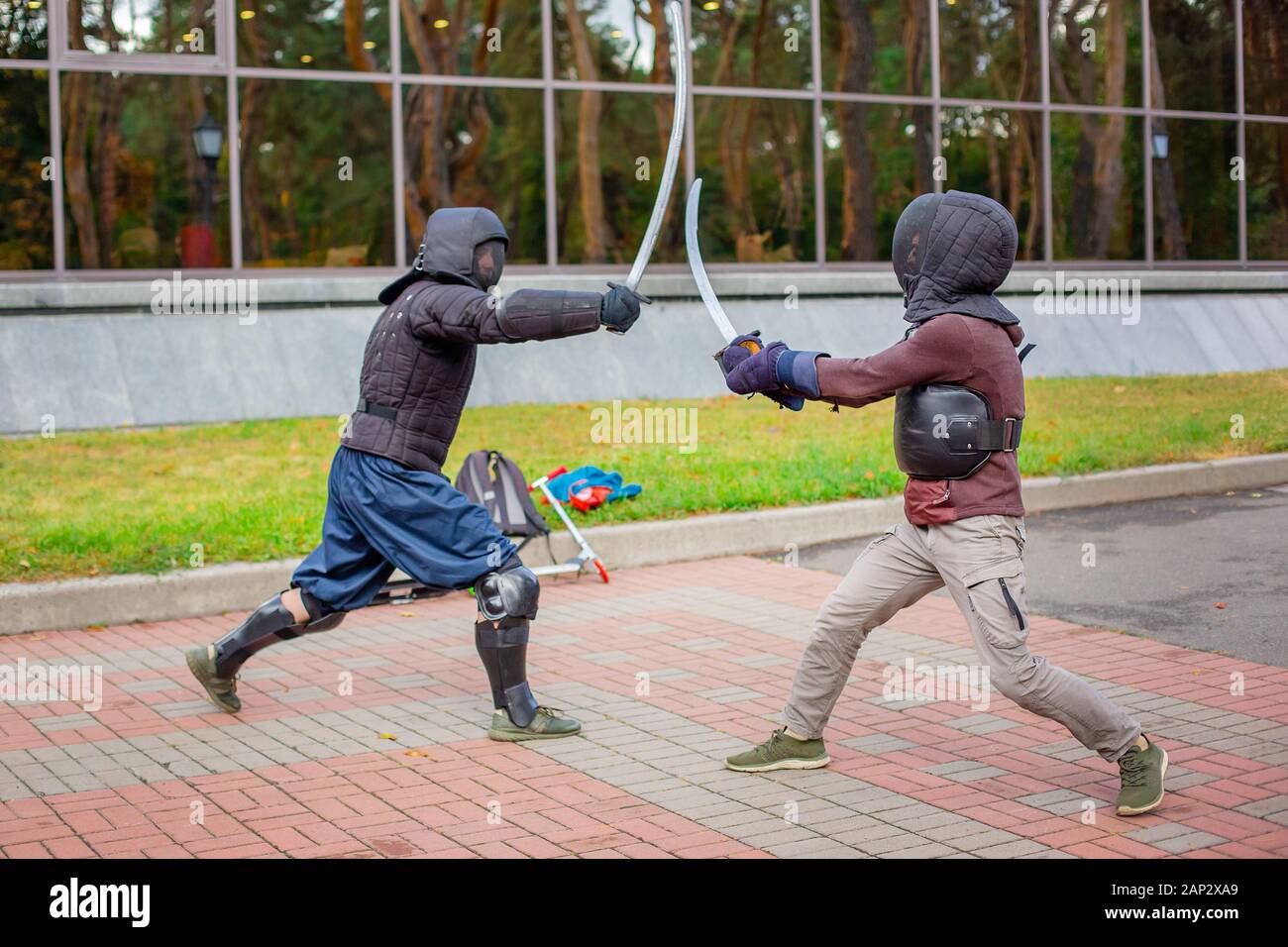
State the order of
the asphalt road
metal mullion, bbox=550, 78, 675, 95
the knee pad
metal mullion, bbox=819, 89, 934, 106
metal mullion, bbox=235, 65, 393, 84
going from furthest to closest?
1. metal mullion, bbox=819, 89, 934, 106
2. metal mullion, bbox=550, 78, 675, 95
3. metal mullion, bbox=235, 65, 393, 84
4. the asphalt road
5. the knee pad

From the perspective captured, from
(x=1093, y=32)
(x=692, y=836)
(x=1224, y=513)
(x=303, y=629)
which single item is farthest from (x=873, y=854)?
(x=1093, y=32)

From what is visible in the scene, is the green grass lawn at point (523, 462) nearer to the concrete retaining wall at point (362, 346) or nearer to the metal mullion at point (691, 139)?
the concrete retaining wall at point (362, 346)

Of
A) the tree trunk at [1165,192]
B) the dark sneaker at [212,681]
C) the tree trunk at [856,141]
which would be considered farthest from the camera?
the tree trunk at [1165,192]

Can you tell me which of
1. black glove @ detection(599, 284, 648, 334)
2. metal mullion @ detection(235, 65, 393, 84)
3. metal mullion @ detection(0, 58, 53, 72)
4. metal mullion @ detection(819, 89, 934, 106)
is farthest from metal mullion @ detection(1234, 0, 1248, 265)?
black glove @ detection(599, 284, 648, 334)

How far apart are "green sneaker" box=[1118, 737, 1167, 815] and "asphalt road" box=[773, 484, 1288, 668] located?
2.12 meters

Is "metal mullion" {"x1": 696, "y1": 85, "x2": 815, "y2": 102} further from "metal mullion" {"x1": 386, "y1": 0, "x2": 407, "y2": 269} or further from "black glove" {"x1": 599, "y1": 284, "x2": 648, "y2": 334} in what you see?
"black glove" {"x1": 599, "y1": 284, "x2": 648, "y2": 334}

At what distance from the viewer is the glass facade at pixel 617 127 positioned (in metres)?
15.0

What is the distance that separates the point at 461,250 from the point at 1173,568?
480cm

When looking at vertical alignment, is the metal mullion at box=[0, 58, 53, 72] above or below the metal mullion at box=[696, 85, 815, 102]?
below

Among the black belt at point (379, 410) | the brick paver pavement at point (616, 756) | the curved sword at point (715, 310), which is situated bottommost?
the brick paver pavement at point (616, 756)

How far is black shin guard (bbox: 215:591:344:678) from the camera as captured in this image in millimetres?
6117

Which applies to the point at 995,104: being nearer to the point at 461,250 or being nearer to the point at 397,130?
the point at 397,130

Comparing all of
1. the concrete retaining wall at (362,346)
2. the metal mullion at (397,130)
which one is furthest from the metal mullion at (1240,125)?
the metal mullion at (397,130)

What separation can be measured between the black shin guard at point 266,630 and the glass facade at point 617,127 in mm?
9750
